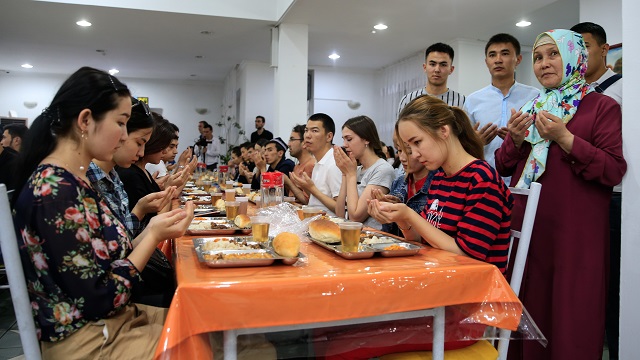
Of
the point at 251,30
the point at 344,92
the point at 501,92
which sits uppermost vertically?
the point at 251,30

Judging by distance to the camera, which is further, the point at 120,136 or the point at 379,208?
the point at 379,208

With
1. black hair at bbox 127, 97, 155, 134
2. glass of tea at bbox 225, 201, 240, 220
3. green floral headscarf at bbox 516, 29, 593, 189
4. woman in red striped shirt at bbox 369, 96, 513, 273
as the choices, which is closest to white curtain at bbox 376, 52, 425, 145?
green floral headscarf at bbox 516, 29, 593, 189

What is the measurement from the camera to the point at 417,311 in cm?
138

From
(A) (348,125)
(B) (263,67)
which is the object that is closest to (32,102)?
(B) (263,67)

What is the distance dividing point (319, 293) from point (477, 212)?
0.67 m

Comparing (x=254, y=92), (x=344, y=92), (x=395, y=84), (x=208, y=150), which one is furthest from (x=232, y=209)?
(x=208, y=150)

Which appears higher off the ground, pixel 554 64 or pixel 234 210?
pixel 554 64

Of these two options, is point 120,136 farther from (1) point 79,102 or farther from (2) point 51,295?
(2) point 51,295

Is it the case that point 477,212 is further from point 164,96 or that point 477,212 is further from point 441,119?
point 164,96

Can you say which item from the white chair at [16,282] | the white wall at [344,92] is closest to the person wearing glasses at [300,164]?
the white chair at [16,282]

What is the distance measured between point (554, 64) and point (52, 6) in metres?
6.49

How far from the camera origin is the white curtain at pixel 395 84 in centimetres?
904

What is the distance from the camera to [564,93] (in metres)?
2.11

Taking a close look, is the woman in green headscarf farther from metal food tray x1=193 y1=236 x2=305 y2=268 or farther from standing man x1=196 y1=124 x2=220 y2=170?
standing man x1=196 y1=124 x2=220 y2=170
